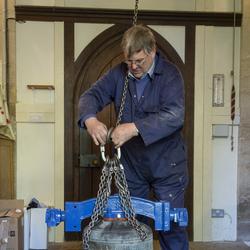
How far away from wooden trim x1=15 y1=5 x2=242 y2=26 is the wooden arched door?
0.36ft

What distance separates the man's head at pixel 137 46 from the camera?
6.45 ft

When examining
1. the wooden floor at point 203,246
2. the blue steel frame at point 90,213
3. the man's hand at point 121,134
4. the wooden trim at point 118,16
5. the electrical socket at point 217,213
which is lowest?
the wooden floor at point 203,246

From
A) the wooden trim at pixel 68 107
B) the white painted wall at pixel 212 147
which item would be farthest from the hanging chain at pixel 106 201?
the white painted wall at pixel 212 147

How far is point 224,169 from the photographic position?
4113 millimetres

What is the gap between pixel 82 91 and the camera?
13.2ft

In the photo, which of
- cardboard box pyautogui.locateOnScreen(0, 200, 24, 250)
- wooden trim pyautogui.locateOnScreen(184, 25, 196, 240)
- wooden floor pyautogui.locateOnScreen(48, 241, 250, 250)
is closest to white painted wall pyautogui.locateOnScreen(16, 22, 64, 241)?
Answer: wooden floor pyautogui.locateOnScreen(48, 241, 250, 250)

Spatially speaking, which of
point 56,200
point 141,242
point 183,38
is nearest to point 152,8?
Result: point 183,38

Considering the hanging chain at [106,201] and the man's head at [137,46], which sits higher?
the man's head at [137,46]

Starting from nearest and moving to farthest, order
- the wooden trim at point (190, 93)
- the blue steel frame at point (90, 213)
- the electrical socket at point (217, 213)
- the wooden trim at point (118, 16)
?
the blue steel frame at point (90, 213) < the wooden trim at point (118, 16) < the wooden trim at point (190, 93) < the electrical socket at point (217, 213)

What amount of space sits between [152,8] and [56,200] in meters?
1.85

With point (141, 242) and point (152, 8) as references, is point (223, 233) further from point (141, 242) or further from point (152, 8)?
point (141, 242)

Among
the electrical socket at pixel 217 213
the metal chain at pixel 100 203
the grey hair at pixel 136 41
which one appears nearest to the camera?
the metal chain at pixel 100 203

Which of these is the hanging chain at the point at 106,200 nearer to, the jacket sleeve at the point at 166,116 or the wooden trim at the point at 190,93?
the jacket sleeve at the point at 166,116

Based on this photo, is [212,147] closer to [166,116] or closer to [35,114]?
[35,114]
